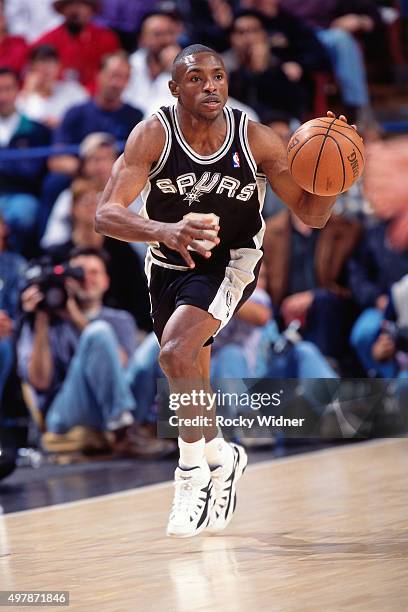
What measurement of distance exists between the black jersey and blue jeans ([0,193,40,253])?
12.7 ft

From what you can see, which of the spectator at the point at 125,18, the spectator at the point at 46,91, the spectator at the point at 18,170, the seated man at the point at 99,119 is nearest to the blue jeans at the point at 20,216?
the spectator at the point at 18,170

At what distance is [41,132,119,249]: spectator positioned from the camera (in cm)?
831

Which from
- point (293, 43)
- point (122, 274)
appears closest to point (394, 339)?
point (122, 274)

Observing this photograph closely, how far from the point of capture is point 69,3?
8859mm

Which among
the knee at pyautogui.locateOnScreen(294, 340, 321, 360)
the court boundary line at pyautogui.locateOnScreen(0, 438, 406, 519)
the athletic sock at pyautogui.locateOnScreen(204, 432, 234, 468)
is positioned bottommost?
the court boundary line at pyautogui.locateOnScreen(0, 438, 406, 519)

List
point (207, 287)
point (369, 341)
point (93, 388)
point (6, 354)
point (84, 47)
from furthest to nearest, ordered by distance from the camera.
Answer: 1. point (84, 47)
2. point (6, 354)
3. point (93, 388)
4. point (369, 341)
5. point (207, 287)

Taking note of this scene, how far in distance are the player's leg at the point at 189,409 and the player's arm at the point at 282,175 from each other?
676 millimetres

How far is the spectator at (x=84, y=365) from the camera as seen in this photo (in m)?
8.00

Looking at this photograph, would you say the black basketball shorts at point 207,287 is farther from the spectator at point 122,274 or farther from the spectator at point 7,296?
the spectator at point 7,296

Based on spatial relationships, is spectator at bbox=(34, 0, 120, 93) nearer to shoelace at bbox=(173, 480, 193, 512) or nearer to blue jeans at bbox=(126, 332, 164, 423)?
blue jeans at bbox=(126, 332, 164, 423)

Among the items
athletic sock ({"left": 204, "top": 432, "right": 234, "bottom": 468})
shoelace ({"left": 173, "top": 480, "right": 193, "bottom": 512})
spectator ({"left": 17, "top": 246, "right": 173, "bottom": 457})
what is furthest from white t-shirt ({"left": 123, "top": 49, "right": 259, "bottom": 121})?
shoelace ({"left": 173, "top": 480, "right": 193, "bottom": 512})

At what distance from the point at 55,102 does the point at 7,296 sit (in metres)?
1.75

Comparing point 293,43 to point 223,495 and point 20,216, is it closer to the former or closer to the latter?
point 20,216

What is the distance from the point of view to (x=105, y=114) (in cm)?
848
